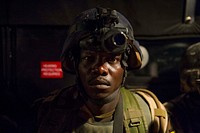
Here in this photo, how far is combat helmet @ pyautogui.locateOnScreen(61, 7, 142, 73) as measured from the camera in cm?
201

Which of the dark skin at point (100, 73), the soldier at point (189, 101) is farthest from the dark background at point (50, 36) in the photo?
the dark skin at point (100, 73)

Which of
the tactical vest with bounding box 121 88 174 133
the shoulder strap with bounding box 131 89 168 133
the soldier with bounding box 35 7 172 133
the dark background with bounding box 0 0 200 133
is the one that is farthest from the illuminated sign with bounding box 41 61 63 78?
the shoulder strap with bounding box 131 89 168 133

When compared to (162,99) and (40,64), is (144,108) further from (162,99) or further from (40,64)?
(40,64)

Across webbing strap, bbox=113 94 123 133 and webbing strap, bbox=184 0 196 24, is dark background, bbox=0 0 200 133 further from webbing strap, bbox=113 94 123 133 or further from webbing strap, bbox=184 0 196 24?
webbing strap, bbox=113 94 123 133

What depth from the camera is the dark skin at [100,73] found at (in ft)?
6.82

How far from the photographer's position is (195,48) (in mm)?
2936

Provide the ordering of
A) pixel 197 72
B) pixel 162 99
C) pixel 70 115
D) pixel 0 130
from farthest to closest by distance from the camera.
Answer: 1. pixel 162 99
2. pixel 0 130
3. pixel 197 72
4. pixel 70 115

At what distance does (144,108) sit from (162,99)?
132 centimetres

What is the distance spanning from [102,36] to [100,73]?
24 centimetres

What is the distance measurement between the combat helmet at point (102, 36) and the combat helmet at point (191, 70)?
77cm

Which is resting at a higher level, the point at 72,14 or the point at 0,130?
the point at 72,14

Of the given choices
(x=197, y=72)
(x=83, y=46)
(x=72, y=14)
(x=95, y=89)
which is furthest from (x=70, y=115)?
(x=72, y=14)

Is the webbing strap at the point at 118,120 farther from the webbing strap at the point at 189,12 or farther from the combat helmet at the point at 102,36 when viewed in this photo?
the webbing strap at the point at 189,12

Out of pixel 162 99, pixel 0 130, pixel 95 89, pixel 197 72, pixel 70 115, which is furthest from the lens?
pixel 162 99
